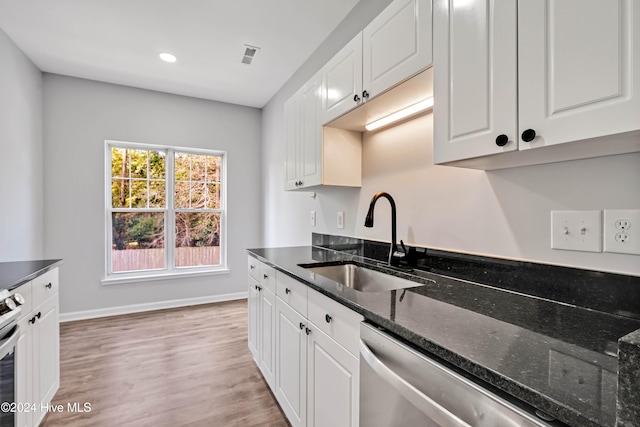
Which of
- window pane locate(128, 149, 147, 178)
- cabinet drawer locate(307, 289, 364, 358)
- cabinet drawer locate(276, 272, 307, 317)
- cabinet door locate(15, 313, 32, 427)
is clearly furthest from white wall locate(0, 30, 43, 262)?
cabinet drawer locate(307, 289, 364, 358)

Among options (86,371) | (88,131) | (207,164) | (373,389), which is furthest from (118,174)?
(373,389)

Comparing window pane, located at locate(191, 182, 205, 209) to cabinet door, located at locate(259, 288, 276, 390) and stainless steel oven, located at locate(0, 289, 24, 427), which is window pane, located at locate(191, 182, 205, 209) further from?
stainless steel oven, located at locate(0, 289, 24, 427)

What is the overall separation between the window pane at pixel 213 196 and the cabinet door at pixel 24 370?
270cm

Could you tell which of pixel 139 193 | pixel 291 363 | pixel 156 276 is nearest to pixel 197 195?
pixel 139 193

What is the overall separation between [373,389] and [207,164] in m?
3.80

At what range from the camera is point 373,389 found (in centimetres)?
95

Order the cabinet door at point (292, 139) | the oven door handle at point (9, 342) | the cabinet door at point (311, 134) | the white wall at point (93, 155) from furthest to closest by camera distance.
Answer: the white wall at point (93, 155) → the cabinet door at point (292, 139) → the cabinet door at point (311, 134) → the oven door handle at point (9, 342)

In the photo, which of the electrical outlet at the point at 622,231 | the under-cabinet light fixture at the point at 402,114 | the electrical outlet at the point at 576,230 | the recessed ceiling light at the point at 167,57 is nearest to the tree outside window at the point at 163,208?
the recessed ceiling light at the point at 167,57

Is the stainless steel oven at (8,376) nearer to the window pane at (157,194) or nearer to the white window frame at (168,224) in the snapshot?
the white window frame at (168,224)

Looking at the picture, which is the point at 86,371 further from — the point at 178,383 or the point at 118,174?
the point at 118,174

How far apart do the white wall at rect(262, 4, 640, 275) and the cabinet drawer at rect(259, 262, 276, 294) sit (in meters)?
0.72

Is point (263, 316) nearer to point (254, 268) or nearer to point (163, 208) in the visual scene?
point (254, 268)

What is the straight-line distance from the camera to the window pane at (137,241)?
11.9 ft

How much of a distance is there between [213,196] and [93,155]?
54.8 inches
